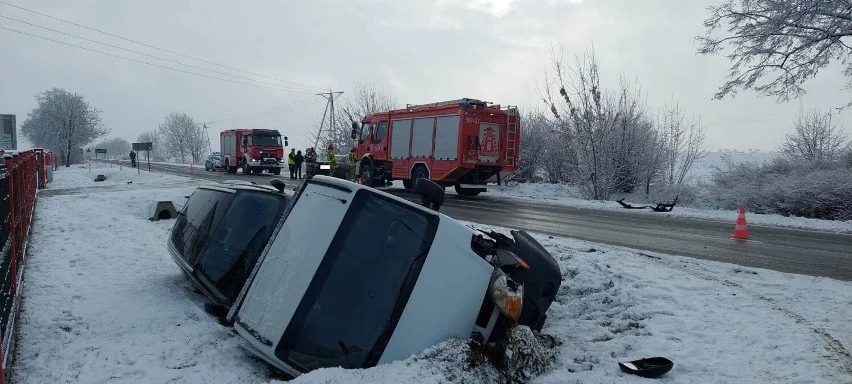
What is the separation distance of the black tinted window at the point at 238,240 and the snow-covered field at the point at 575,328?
0.47 m

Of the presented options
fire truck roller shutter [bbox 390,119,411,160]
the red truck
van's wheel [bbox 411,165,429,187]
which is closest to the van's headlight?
van's wheel [bbox 411,165,429,187]

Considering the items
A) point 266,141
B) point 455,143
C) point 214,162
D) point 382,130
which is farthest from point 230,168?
point 455,143

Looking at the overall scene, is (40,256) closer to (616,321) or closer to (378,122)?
(616,321)

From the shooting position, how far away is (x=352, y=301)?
3.31 meters

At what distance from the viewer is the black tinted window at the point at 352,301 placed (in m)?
3.29

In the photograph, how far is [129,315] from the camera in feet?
17.0

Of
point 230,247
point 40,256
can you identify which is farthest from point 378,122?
point 230,247

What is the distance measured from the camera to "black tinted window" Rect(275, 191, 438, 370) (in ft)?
10.8

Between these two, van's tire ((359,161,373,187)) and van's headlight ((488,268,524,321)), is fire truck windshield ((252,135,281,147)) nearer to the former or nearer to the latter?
van's tire ((359,161,373,187))

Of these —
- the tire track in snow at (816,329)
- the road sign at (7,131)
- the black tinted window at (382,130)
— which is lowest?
the tire track in snow at (816,329)

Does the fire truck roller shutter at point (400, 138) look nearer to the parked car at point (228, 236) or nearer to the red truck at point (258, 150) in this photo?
the parked car at point (228, 236)

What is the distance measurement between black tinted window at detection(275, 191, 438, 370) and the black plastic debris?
1539 mm

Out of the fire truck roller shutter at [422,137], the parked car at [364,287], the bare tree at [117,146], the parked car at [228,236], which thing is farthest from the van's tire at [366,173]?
the bare tree at [117,146]

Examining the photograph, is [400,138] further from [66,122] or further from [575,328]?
[66,122]
